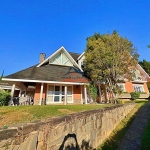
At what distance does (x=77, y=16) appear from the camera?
1345 centimetres

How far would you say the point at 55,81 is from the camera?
13148 millimetres

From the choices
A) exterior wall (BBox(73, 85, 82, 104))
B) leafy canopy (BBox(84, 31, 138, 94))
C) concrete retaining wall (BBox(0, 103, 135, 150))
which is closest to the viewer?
concrete retaining wall (BBox(0, 103, 135, 150))

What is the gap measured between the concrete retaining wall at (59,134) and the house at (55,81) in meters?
8.82

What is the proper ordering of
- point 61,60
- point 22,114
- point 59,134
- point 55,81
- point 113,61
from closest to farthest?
point 59,134
point 22,114
point 55,81
point 113,61
point 61,60

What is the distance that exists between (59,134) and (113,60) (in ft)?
42.9

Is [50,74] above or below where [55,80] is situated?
above

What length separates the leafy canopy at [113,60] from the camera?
47.3ft

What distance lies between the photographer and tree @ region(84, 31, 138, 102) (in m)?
14.4

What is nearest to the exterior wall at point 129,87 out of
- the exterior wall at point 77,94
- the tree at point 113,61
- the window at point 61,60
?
the tree at point 113,61

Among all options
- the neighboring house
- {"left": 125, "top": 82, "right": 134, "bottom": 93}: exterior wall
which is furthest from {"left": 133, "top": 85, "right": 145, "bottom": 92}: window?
{"left": 125, "top": 82, "right": 134, "bottom": 93}: exterior wall

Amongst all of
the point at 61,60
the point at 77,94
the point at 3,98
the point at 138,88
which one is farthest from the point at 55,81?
the point at 138,88

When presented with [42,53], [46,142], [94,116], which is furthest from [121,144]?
[42,53]

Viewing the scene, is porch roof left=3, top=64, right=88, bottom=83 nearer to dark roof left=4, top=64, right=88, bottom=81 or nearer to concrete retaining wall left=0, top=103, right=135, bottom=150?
dark roof left=4, top=64, right=88, bottom=81

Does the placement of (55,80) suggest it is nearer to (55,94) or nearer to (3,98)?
(55,94)
